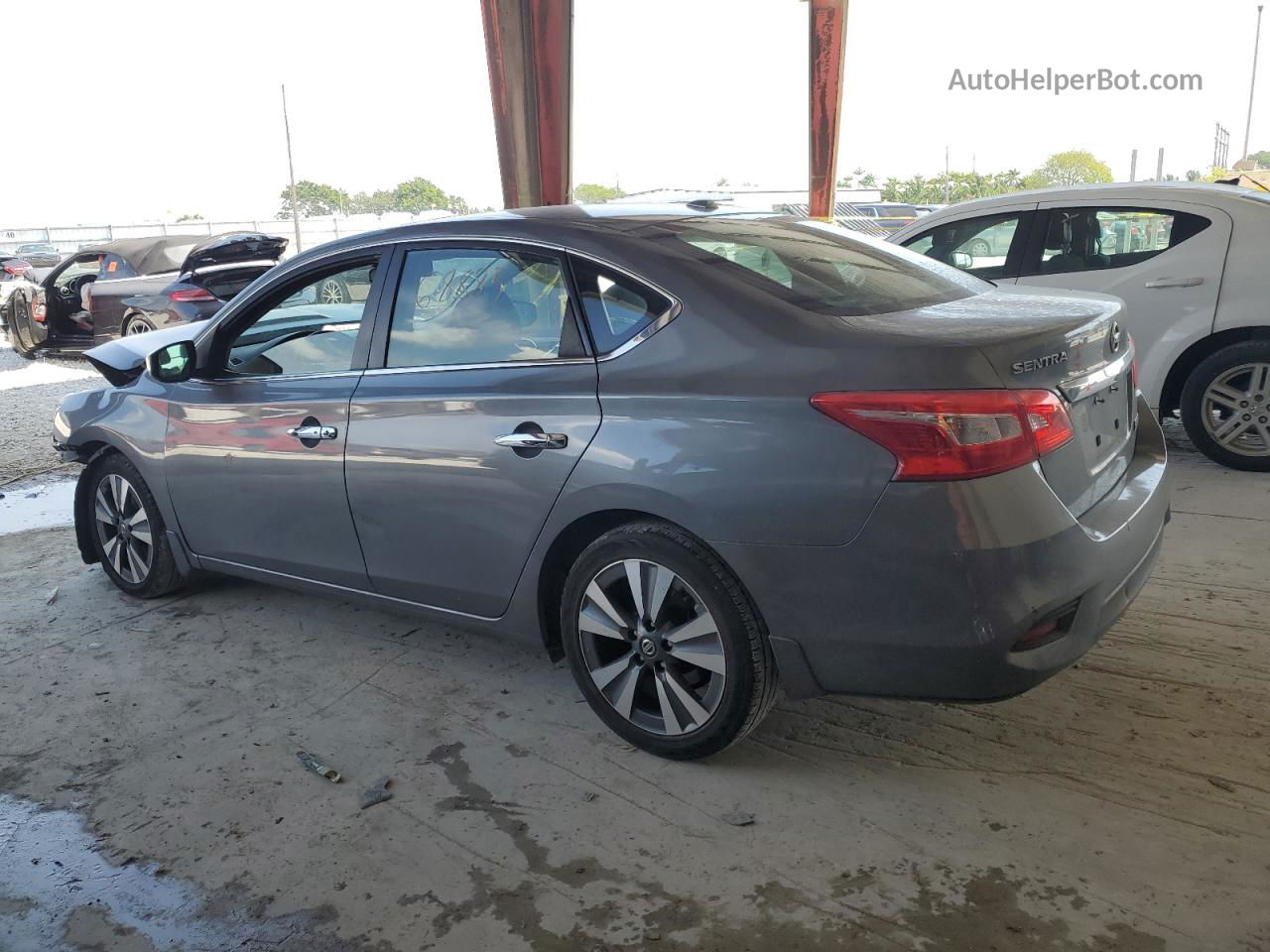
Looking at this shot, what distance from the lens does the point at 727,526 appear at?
2.78 metres

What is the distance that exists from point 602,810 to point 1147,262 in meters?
4.79

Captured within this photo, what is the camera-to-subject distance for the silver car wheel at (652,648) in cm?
297

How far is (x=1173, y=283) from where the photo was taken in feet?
19.6

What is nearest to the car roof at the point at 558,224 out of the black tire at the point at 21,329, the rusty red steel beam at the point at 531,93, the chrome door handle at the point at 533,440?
the chrome door handle at the point at 533,440

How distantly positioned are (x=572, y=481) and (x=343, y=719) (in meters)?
1.25

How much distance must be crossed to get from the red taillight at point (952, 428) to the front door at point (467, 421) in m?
0.83

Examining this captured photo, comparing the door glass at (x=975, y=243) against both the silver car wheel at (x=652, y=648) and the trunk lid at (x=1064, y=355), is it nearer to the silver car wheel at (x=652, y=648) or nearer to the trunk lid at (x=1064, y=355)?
the trunk lid at (x=1064, y=355)

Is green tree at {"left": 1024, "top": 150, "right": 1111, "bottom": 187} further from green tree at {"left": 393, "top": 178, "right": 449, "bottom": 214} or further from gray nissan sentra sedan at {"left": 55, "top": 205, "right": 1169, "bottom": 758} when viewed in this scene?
gray nissan sentra sedan at {"left": 55, "top": 205, "right": 1169, "bottom": 758}

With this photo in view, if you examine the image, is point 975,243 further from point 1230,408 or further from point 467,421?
point 467,421

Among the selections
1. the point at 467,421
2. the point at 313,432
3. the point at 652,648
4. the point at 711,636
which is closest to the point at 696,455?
the point at 711,636

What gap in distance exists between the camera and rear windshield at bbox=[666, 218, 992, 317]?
118 inches

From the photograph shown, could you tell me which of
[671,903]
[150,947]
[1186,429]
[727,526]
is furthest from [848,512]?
[1186,429]

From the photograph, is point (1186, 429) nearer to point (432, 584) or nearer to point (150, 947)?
point (432, 584)

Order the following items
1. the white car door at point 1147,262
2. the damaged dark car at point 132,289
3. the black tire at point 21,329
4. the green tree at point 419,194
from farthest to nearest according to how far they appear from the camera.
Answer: the green tree at point 419,194 → the black tire at point 21,329 → the damaged dark car at point 132,289 → the white car door at point 1147,262
